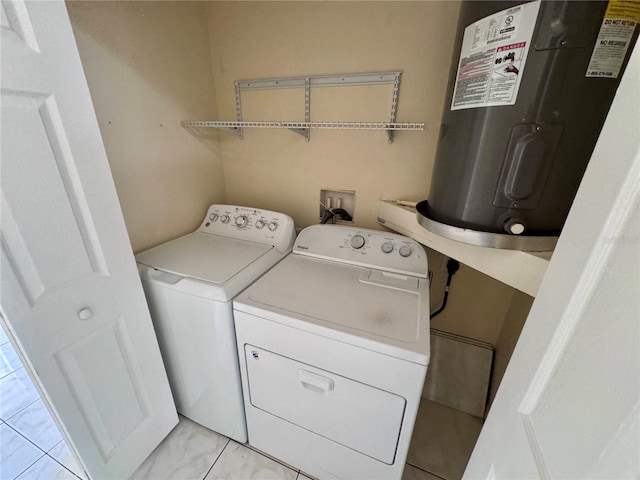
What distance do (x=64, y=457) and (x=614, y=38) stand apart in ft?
8.77

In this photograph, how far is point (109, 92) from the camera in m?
1.20

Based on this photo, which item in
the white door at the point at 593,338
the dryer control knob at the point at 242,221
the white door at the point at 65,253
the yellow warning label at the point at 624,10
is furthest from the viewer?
the dryer control knob at the point at 242,221

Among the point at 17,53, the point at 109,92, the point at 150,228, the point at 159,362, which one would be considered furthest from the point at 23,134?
the point at 159,362

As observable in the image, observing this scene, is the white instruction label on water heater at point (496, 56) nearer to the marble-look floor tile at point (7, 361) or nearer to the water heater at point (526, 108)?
the water heater at point (526, 108)

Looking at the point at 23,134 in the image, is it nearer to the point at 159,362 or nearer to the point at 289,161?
the point at 159,362

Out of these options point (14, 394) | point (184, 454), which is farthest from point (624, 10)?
point (14, 394)

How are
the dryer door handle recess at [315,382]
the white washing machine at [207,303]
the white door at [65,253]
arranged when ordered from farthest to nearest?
the white washing machine at [207,303] → the dryer door handle recess at [315,382] → the white door at [65,253]

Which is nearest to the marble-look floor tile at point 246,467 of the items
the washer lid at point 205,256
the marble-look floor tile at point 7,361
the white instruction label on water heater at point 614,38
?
the washer lid at point 205,256

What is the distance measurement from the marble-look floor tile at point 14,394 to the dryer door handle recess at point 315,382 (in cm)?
169

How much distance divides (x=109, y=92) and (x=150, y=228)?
68 centimetres

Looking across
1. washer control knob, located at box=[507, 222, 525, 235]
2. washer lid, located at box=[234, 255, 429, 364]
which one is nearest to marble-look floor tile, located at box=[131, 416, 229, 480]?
washer lid, located at box=[234, 255, 429, 364]

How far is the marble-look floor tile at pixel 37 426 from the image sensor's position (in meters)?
1.41

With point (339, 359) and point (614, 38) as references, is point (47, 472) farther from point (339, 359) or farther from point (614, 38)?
point (614, 38)

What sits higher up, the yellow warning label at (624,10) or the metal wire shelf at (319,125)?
the yellow warning label at (624,10)
